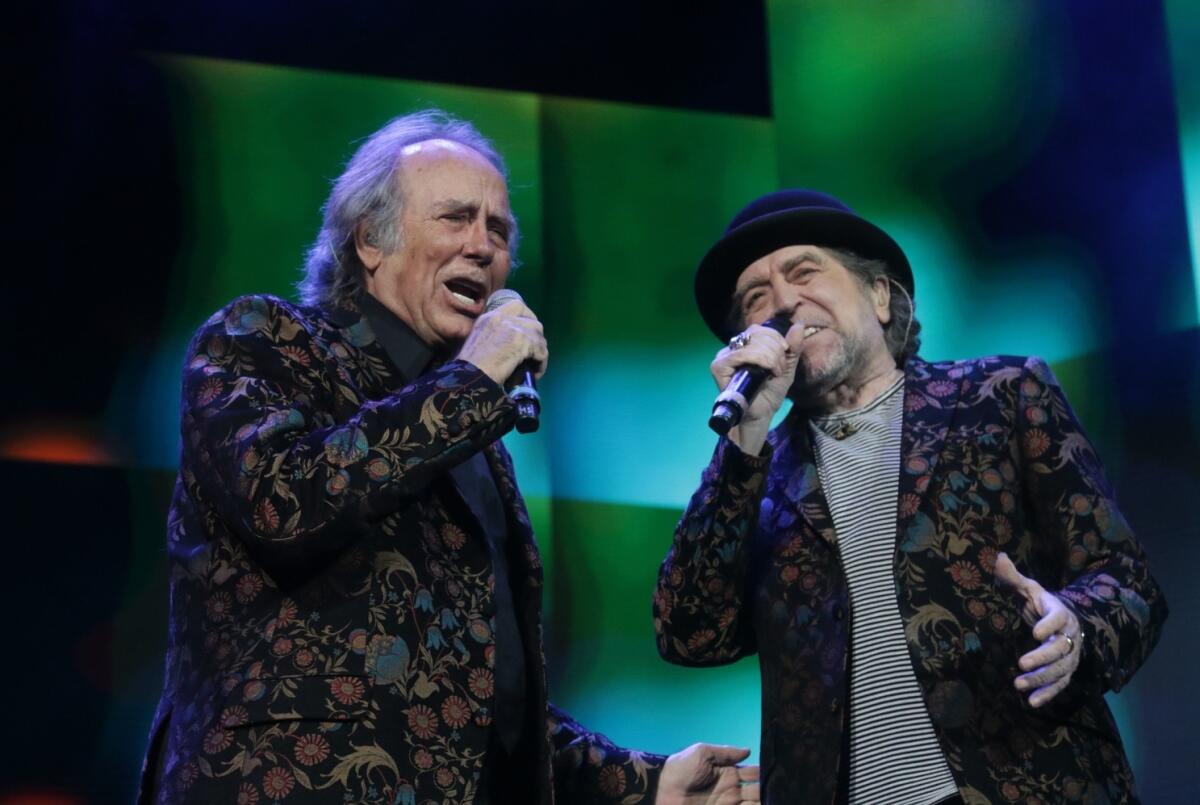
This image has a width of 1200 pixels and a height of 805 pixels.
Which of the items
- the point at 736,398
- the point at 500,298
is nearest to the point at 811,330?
the point at 736,398

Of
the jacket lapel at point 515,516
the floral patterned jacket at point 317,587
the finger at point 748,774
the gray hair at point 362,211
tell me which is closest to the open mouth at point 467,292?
the gray hair at point 362,211

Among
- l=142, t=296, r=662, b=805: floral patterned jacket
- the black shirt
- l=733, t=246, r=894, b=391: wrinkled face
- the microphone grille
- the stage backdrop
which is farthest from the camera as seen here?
the stage backdrop

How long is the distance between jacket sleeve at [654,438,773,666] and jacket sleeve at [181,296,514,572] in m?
0.61

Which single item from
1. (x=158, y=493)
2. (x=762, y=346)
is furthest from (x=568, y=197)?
(x=762, y=346)

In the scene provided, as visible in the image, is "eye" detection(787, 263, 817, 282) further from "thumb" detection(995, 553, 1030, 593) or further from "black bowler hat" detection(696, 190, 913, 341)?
"thumb" detection(995, 553, 1030, 593)

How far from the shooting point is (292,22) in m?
3.43

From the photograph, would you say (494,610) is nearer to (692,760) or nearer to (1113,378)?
(692,760)

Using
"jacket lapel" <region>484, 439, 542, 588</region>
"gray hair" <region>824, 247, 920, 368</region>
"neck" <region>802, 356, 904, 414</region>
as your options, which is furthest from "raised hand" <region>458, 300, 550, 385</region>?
"gray hair" <region>824, 247, 920, 368</region>

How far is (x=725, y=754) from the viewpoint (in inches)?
83.3

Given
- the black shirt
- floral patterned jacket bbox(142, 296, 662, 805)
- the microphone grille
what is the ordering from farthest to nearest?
the microphone grille < the black shirt < floral patterned jacket bbox(142, 296, 662, 805)

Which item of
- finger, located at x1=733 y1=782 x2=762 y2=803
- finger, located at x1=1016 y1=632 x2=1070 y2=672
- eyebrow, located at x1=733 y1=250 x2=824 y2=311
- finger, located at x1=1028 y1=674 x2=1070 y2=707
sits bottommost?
finger, located at x1=733 y1=782 x2=762 y2=803

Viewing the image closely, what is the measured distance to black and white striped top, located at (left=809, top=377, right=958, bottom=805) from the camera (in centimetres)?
200

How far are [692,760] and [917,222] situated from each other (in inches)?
72.7

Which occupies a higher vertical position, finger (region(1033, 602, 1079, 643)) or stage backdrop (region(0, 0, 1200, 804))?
stage backdrop (region(0, 0, 1200, 804))
